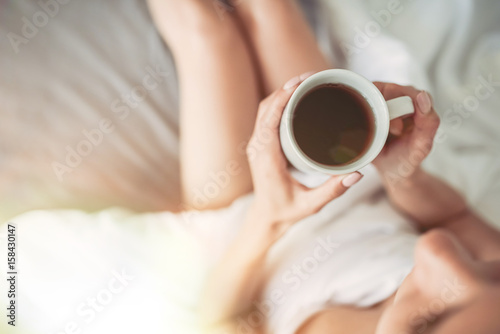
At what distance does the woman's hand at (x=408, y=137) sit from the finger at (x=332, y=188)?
12 centimetres

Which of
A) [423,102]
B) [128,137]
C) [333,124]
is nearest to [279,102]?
[333,124]

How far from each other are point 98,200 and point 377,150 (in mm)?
518

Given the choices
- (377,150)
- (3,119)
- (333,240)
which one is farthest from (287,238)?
(3,119)

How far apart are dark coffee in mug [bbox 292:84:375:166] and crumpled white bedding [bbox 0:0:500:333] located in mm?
249

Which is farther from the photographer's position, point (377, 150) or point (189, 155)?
point (189, 155)

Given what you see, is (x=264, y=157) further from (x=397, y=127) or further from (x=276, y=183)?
(x=397, y=127)

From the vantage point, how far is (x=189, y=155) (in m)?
0.74

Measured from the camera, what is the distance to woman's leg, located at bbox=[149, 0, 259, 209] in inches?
27.9

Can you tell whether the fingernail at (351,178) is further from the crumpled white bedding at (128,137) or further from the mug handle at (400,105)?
the crumpled white bedding at (128,137)

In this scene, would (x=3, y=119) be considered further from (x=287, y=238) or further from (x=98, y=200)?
(x=287, y=238)

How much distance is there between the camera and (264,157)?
59 centimetres

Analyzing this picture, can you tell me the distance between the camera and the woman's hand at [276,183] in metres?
0.54

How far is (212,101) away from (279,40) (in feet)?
0.55

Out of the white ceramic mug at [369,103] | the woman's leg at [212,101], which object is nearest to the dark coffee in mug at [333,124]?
the white ceramic mug at [369,103]
